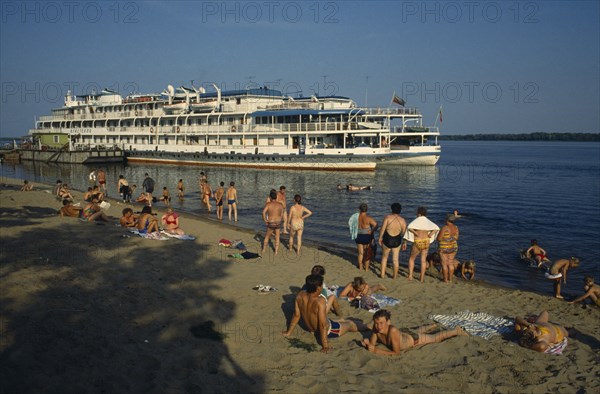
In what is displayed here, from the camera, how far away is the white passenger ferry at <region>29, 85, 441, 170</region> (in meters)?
A: 45.4

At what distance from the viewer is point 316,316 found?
22.0ft

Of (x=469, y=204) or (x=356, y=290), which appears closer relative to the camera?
(x=356, y=290)

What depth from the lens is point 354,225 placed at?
35.1 feet

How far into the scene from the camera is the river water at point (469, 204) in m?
14.7

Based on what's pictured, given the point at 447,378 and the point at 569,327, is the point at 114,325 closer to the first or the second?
the point at 447,378

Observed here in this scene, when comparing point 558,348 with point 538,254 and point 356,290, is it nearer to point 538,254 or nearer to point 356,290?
point 356,290

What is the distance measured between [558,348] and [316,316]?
3.50 meters

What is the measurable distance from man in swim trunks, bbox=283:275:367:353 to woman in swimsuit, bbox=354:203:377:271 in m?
3.64

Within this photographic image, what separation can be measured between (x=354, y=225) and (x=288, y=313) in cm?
344

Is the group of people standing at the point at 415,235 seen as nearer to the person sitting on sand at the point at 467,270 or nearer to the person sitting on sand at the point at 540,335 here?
the person sitting on sand at the point at 467,270

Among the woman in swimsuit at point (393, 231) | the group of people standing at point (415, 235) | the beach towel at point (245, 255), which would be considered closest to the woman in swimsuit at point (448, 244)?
the group of people standing at point (415, 235)

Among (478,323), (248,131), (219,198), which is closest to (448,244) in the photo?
(478,323)

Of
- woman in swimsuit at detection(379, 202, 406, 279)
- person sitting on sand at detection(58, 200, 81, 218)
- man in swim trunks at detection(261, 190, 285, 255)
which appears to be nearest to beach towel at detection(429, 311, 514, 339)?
woman in swimsuit at detection(379, 202, 406, 279)

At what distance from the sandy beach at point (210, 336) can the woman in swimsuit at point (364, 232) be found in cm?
58
